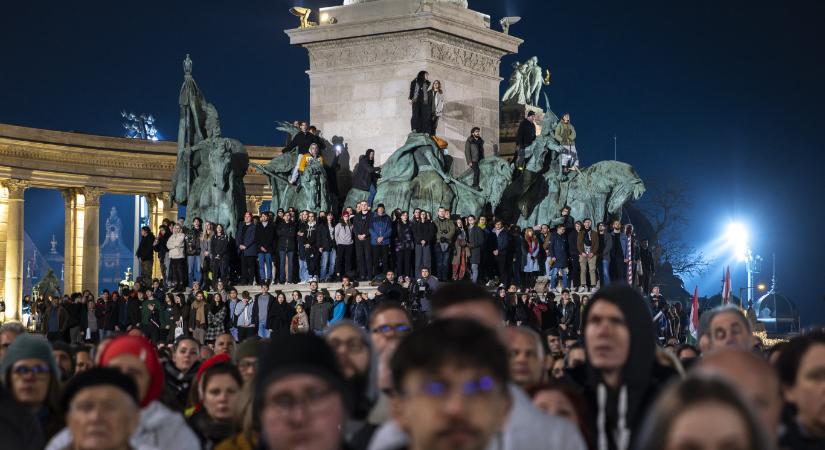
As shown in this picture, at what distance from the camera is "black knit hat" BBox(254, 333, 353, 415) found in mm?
6910

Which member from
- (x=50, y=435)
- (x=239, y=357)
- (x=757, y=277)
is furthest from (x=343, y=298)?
(x=757, y=277)

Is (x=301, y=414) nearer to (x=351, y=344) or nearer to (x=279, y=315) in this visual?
(x=351, y=344)

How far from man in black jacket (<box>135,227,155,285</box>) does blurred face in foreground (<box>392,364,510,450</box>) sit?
3754cm

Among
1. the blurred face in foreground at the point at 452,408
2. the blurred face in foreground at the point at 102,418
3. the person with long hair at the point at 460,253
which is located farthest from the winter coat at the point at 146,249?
the blurred face in foreground at the point at 452,408

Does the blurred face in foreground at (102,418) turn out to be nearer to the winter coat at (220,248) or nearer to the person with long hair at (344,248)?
the person with long hair at (344,248)

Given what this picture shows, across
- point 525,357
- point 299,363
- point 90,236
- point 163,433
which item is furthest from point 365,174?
point 90,236

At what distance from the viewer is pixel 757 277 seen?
92.9 m

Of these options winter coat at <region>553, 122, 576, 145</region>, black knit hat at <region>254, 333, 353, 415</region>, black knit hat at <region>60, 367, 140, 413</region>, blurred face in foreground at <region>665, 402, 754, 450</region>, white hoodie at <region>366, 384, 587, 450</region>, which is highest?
winter coat at <region>553, 122, 576, 145</region>

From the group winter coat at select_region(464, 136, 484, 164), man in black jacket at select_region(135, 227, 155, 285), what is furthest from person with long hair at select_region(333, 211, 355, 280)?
man in black jacket at select_region(135, 227, 155, 285)

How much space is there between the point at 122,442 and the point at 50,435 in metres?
3.22

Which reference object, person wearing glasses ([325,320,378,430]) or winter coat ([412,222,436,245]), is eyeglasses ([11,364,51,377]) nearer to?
person wearing glasses ([325,320,378,430])

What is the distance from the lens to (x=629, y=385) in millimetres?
8781

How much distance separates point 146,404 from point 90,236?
63.1 meters

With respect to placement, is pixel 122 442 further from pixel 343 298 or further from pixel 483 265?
pixel 483 265
